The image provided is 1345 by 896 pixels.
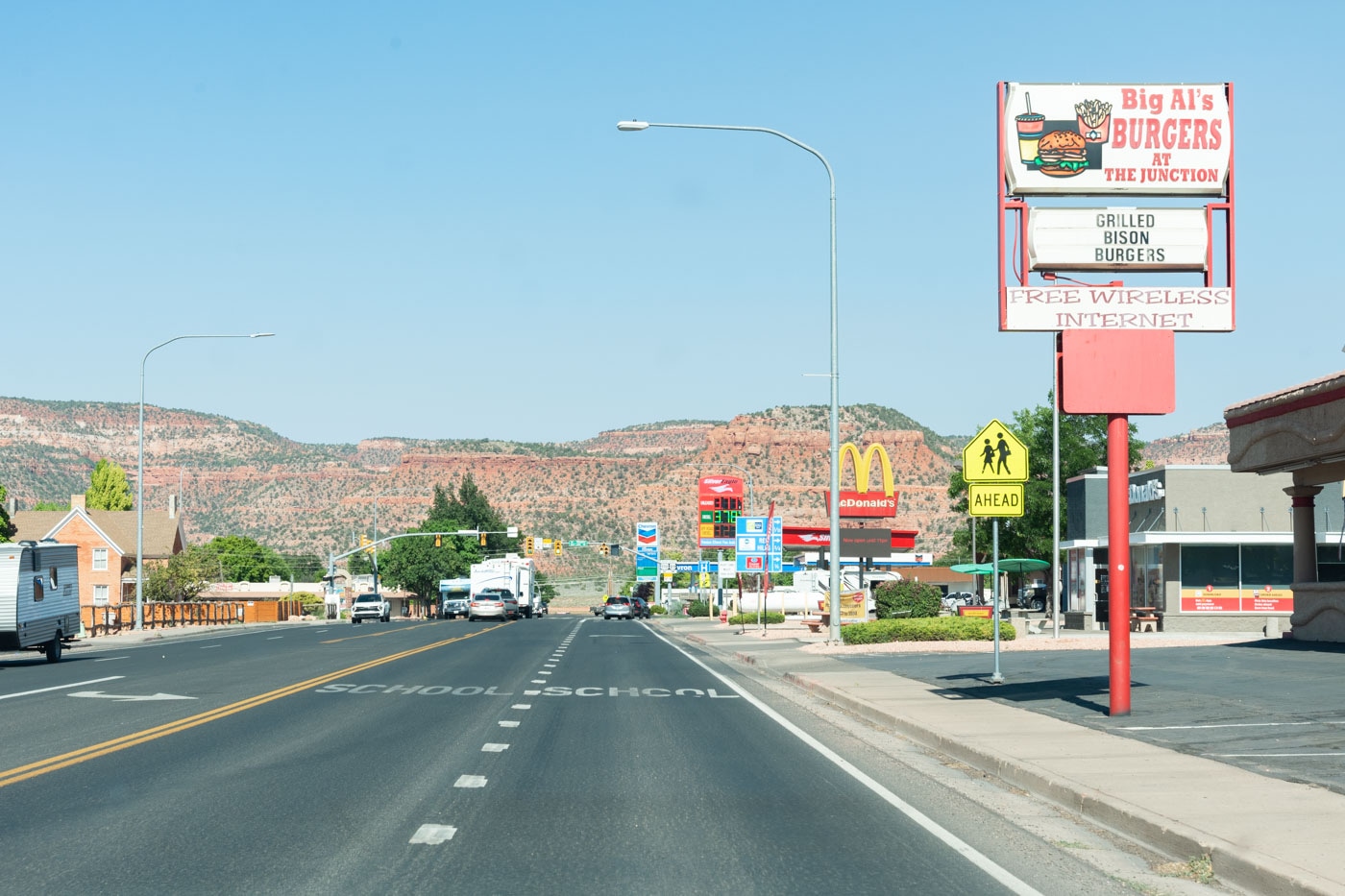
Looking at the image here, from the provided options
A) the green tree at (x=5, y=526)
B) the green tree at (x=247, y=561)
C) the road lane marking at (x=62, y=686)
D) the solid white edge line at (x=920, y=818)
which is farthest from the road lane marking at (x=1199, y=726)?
the green tree at (x=247, y=561)

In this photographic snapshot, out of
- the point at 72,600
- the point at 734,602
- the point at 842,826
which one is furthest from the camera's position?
the point at 734,602

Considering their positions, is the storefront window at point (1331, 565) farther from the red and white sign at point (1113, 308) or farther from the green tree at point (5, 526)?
the green tree at point (5, 526)

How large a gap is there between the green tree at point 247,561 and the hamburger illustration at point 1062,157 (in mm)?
123224

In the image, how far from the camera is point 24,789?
11398 millimetres

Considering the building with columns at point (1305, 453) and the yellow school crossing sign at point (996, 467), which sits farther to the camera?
the building with columns at point (1305, 453)

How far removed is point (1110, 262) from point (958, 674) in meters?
9.75

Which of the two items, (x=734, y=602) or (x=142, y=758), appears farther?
(x=734, y=602)

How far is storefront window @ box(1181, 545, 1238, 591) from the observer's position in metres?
47.3

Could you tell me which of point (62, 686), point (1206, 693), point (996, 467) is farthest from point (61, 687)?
point (1206, 693)

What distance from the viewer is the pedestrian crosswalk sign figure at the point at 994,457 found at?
21578 millimetres

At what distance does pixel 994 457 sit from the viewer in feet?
71.2

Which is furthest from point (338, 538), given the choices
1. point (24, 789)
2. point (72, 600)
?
point (24, 789)

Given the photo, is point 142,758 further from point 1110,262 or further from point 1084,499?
point 1084,499

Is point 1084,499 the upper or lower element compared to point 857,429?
lower
